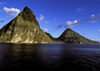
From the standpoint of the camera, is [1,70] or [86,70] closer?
[1,70]

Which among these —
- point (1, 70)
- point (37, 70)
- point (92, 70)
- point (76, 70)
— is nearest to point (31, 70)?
point (37, 70)

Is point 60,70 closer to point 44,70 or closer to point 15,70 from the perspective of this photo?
point 44,70

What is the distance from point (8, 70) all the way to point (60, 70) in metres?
11.8

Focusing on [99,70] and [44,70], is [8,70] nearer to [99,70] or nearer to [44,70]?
[44,70]

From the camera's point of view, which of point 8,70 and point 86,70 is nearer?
point 8,70

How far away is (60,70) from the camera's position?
23.2 m

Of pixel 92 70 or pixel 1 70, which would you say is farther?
pixel 92 70

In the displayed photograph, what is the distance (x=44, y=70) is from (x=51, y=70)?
1.64m

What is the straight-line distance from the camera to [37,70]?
75.6 feet

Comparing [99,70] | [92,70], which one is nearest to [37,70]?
[92,70]

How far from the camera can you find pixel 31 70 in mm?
22953

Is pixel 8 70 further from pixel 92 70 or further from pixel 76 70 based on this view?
pixel 92 70

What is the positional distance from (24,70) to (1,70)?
16.3ft

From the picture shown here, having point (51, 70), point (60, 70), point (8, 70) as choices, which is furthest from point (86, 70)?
point (8, 70)
